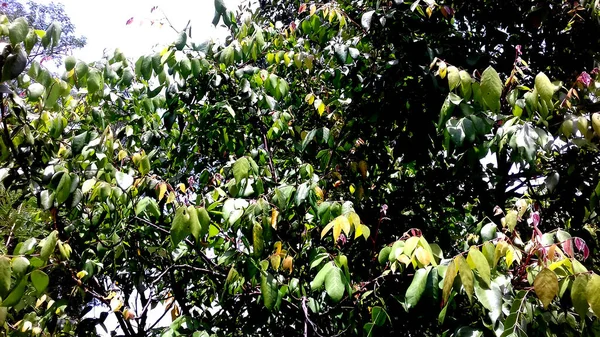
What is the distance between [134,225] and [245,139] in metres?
0.70

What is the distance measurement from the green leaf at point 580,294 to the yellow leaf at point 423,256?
1.14 ft

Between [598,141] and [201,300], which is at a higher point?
[598,141]

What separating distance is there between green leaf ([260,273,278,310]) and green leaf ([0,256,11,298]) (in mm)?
747

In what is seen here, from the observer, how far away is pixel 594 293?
3.44 feet

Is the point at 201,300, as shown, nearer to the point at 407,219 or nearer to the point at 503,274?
the point at 407,219

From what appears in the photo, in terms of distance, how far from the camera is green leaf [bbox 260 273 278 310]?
1.57m

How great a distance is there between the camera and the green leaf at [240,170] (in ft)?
5.38

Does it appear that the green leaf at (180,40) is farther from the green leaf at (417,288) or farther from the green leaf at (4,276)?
the green leaf at (417,288)

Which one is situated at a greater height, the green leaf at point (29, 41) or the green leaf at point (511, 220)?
the green leaf at point (29, 41)

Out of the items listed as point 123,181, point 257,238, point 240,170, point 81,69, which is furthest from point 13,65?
point 257,238

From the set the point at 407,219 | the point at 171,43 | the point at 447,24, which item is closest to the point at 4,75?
the point at 171,43

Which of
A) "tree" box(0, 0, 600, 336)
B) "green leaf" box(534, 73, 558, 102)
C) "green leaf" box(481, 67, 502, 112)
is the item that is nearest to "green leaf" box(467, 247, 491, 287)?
"tree" box(0, 0, 600, 336)

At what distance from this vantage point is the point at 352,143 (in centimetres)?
237

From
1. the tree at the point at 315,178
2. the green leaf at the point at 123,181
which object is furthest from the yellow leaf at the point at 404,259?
the green leaf at the point at 123,181
